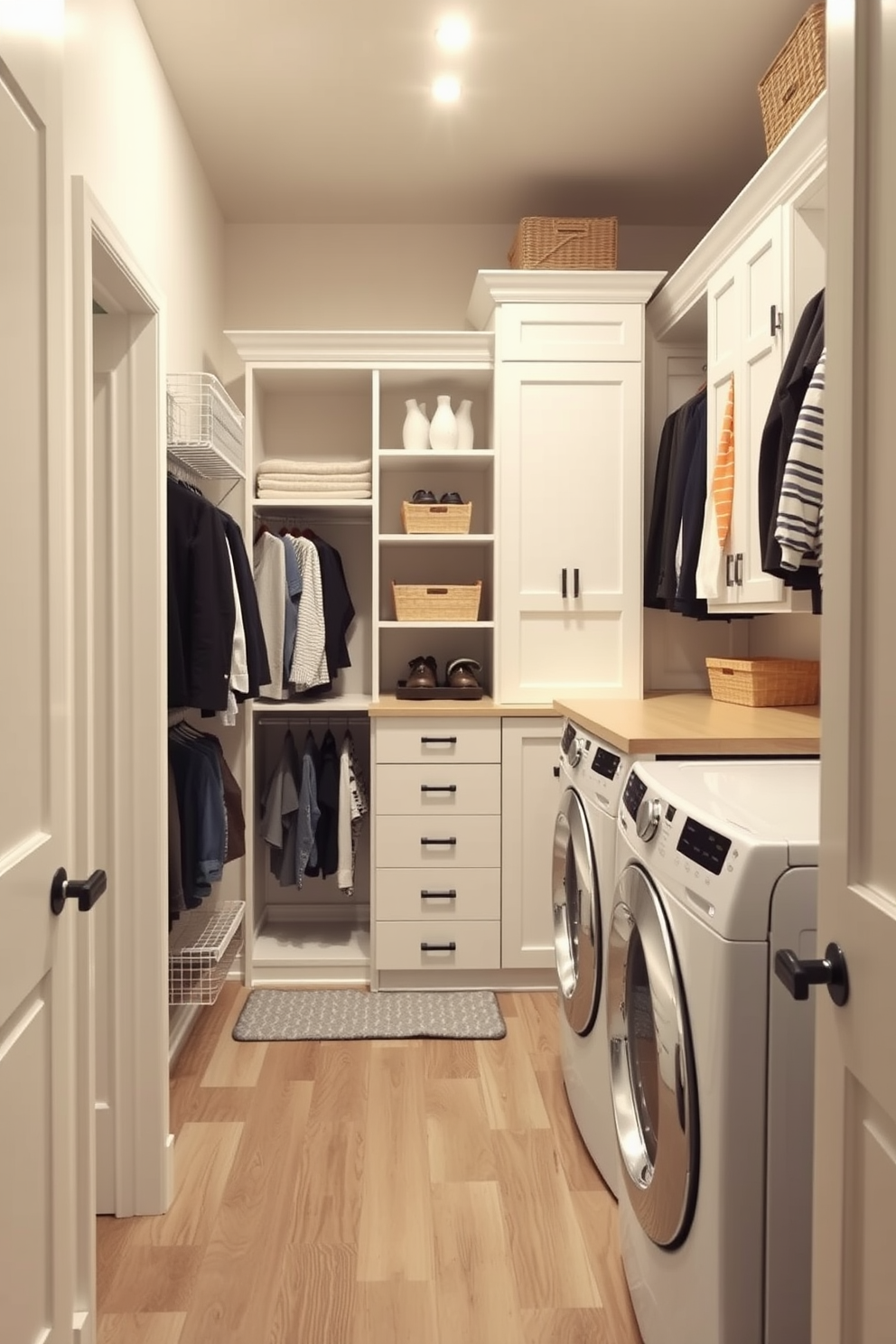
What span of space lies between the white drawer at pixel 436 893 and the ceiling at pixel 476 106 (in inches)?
94.2

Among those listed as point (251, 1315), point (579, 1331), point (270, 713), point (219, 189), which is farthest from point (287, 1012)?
point (219, 189)

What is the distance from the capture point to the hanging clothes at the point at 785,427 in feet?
6.82

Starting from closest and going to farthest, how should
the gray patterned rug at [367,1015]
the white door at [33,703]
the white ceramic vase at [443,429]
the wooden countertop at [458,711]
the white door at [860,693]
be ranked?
1. the white door at [860,693]
2. the white door at [33,703]
3. the gray patterned rug at [367,1015]
4. the wooden countertop at [458,711]
5. the white ceramic vase at [443,429]


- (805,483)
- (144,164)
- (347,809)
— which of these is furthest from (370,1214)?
(144,164)

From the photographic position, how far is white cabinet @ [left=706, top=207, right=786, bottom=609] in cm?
239

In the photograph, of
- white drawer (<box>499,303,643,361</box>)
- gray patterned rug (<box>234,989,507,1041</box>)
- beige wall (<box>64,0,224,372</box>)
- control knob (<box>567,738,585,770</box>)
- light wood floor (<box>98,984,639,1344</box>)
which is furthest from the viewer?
white drawer (<box>499,303,643,361</box>)

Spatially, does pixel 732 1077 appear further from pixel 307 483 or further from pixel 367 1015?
pixel 307 483

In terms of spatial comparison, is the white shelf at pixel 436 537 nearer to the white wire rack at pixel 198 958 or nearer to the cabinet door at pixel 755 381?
the cabinet door at pixel 755 381

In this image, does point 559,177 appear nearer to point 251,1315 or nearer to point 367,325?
point 367,325

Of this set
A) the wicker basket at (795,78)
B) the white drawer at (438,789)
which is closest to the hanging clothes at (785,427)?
the wicker basket at (795,78)

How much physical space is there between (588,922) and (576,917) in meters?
→ 0.24

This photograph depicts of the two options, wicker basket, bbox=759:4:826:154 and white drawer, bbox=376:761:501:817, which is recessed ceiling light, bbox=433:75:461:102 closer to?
wicker basket, bbox=759:4:826:154

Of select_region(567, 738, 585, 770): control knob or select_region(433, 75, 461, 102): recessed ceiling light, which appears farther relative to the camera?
select_region(433, 75, 461, 102): recessed ceiling light

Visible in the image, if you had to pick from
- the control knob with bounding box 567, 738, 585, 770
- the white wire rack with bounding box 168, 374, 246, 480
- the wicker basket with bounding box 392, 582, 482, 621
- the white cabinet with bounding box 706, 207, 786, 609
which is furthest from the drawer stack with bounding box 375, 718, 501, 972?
the white wire rack with bounding box 168, 374, 246, 480
